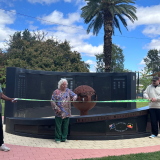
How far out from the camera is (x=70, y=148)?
5.25 metres

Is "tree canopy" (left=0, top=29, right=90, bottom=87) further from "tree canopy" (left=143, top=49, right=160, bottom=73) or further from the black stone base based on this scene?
"tree canopy" (left=143, top=49, right=160, bottom=73)

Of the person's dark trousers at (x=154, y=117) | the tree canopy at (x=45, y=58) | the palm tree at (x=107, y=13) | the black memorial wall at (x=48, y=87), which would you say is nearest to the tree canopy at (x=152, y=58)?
the tree canopy at (x=45, y=58)

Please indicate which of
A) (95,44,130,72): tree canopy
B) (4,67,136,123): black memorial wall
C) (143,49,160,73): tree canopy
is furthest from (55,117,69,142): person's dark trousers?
(143,49,160,73): tree canopy

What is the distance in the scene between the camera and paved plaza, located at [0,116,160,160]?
4.64 metres

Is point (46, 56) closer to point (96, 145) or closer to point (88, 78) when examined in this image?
point (88, 78)

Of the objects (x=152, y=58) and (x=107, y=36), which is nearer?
(x=107, y=36)

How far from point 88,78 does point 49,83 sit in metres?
2.45

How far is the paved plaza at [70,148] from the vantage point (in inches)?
183

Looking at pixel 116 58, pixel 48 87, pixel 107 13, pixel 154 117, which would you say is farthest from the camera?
pixel 116 58

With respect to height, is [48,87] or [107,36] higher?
[107,36]

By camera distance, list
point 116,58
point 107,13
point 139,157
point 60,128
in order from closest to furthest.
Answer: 1. point 139,157
2. point 60,128
3. point 107,13
4. point 116,58

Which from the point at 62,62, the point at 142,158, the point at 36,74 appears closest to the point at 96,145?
the point at 142,158

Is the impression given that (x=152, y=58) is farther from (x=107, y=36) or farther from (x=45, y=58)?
(x=107, y=36)

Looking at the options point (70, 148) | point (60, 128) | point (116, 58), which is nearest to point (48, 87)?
point (60, 128)
